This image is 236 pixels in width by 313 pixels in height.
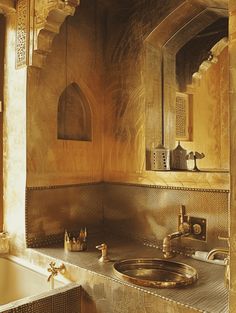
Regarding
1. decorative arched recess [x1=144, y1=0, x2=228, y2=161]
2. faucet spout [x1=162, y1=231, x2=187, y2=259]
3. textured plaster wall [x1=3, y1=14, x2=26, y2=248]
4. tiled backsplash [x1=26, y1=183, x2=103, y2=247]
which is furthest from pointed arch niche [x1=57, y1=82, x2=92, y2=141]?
faucet spout [x1=162, y1=231, x2=187, y2=259]

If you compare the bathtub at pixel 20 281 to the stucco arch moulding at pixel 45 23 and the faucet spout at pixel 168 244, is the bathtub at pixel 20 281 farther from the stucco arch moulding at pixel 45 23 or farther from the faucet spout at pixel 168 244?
the stucco arch moulding at pixel 45 23

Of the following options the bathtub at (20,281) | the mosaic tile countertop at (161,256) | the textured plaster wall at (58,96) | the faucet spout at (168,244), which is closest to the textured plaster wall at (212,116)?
the faucet spout at (168,244)

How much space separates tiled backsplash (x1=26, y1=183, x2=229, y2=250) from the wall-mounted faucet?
0.04 meters

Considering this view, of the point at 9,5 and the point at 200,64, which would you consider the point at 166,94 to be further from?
the point at 9,5

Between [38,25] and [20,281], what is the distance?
1929mm

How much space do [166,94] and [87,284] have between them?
1.64 m

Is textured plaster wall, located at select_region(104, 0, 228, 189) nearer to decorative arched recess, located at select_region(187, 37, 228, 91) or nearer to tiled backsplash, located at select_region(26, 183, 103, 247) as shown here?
decorative arched recess, located at select_region(187, 37, 228, 91)

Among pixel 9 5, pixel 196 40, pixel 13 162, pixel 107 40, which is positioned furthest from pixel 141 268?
pixel 9 5

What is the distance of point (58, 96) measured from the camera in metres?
2.82

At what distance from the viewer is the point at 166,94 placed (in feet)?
9.37

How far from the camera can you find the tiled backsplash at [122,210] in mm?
2361

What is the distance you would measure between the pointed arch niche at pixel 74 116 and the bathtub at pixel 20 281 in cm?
108

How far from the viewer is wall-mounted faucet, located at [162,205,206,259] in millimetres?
2381

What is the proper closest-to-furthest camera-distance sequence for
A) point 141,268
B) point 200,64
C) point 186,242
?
point 141,268 < point 186,242 < point 200,64
